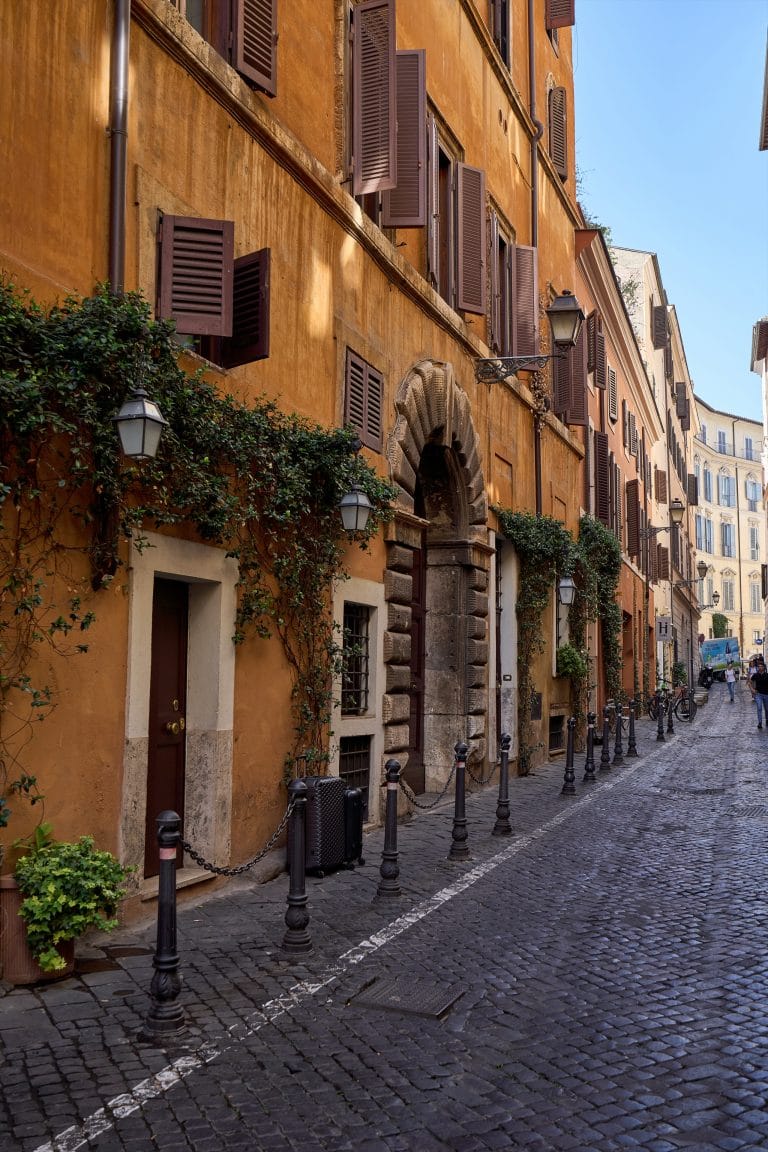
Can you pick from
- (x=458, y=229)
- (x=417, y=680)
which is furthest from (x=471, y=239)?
(x=417, y=680)

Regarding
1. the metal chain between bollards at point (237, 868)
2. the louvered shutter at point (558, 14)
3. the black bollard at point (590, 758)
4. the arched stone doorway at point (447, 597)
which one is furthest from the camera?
the louvered shutter at point (558, 14)

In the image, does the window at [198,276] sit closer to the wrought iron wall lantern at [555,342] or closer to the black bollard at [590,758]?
the wrought iron wall lantern at [555,342]

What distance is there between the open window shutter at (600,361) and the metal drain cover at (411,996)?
69.5ft

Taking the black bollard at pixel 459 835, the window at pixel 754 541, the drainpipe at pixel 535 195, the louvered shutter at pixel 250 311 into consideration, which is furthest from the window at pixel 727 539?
the louvered shutter at pixel 250 311

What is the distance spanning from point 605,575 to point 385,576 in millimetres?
13040

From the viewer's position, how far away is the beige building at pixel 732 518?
75.9 metres

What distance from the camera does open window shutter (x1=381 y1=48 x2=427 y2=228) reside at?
11070mm

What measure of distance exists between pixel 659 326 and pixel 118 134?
3962 centimetres

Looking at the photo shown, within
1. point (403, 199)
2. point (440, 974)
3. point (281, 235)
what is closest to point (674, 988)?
point (440, 974)

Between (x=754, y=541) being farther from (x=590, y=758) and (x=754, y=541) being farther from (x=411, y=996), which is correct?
(x=411, y=996)

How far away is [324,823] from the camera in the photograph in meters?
7.87

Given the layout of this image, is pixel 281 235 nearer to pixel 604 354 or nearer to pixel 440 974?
pixel 440 974

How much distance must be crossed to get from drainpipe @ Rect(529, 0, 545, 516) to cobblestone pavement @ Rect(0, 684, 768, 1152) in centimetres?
988

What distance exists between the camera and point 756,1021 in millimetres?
4793
